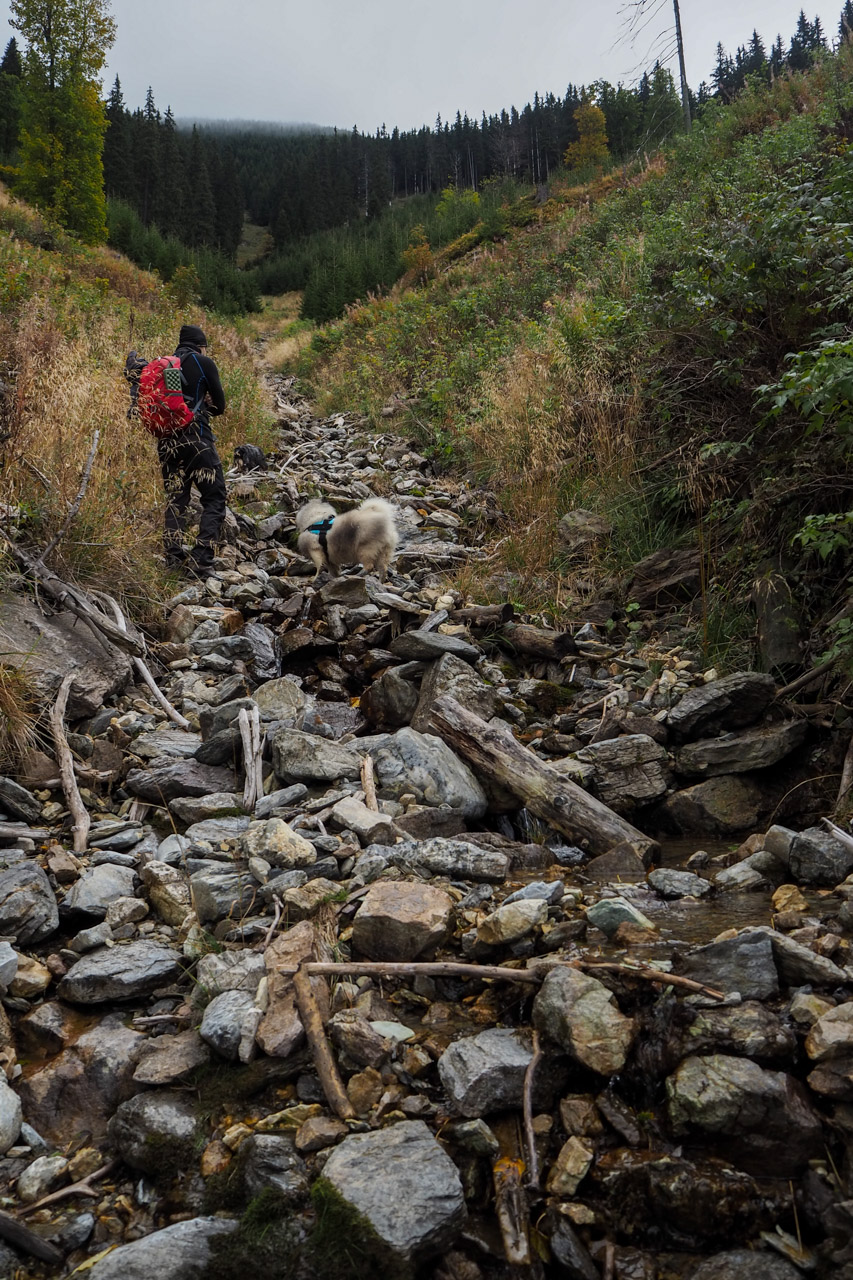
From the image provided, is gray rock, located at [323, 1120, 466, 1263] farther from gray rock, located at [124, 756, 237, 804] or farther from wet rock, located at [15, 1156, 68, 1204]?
gray rock, located at [124, 756, 237, 804]

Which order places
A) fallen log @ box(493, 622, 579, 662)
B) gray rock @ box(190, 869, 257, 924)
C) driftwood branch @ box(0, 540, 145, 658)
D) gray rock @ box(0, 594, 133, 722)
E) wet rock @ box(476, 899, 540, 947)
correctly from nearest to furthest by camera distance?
wet rock @ box(476, 899, 540, 947), gray rock @ box(190, 869, 257, 924), gray rock @ box(0, 594, 133, 722), driftwood branch @ box(0, 540, 145, 658), fallen log @ box(493, 622, 579, 662)

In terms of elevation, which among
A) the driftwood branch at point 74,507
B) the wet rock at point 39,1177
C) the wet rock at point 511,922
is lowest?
the wet rock at point 39,1177

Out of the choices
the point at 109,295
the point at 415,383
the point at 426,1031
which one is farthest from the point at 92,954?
the point at 109,295

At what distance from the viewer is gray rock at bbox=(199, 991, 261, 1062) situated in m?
2.22

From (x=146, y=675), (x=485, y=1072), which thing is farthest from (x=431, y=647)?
(x=485, y=1072)

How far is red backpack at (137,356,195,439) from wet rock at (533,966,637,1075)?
239 inches

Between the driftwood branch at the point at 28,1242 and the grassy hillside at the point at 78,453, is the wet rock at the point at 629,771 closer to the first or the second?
the driftwood branch at the point at 28,1242

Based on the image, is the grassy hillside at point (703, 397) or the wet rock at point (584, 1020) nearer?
the wet rock at point (584, 1020)

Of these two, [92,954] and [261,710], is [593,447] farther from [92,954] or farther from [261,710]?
[92,954]

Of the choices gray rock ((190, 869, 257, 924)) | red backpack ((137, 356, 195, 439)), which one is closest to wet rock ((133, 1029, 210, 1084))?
gray rock ((190, 869, 257, 924))

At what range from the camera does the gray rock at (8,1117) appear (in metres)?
2.08

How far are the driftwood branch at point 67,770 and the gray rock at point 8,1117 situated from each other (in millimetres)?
1242

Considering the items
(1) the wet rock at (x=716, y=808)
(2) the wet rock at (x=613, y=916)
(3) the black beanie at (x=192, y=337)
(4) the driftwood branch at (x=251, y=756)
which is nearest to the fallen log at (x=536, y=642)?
(1) the wet rock at (x=716, y=808)

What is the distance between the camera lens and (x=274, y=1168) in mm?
1885
